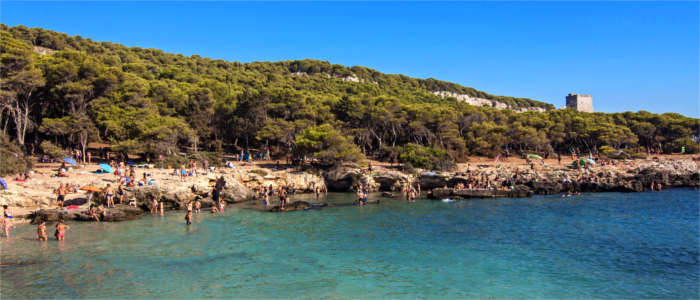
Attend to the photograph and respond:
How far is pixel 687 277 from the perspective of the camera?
1447 centimetres

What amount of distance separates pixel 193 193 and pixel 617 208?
32.1 m

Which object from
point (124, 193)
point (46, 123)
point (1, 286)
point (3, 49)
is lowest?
point (1, 286)

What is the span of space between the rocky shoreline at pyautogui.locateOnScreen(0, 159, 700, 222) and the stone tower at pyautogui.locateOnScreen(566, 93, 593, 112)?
7170 centimetres

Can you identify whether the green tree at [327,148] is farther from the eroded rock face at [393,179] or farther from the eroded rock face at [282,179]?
the eroded rock face at [393,179]

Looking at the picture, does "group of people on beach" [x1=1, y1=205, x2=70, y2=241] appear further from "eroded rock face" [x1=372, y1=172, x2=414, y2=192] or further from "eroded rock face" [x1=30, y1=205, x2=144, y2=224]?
"eroded rock face" [x1=372, y1=172, x2=414, y2=192]

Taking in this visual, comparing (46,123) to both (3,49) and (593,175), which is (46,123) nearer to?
(3,49)

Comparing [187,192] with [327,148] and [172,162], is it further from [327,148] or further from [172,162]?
[327,148]

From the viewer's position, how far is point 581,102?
116125 millimetres

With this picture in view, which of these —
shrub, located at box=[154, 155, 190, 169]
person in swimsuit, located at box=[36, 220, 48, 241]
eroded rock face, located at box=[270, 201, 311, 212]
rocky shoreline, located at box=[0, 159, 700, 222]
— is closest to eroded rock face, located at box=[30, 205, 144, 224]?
rocky shoreline, located at box=[0, 159, 700, 222]

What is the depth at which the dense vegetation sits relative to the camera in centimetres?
3781

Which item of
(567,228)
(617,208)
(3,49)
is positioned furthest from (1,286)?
(617,208)

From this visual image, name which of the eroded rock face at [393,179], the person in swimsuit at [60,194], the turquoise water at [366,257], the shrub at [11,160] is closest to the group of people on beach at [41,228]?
the turquoise water at [366,257]

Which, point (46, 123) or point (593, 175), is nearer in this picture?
point (46, 123)

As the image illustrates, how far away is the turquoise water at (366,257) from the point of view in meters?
13.1
